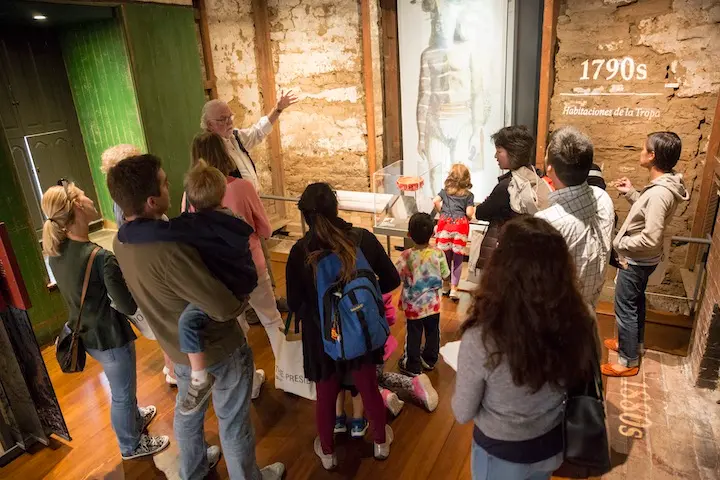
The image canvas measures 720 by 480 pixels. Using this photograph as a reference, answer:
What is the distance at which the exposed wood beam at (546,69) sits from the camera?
3.93 m

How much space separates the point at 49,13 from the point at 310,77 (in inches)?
94.5

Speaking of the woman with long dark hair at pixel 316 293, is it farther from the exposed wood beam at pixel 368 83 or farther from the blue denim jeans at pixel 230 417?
the exposed wood beam at pixel 368 83

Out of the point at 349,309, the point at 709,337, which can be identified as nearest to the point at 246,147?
the point at 349,309

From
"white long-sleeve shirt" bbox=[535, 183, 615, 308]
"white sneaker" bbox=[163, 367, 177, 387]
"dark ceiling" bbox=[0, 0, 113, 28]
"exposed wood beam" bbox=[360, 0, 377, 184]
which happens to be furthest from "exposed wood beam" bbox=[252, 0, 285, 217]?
"white long-sleeve shirt" bbox=[535, 183, 615, 308]

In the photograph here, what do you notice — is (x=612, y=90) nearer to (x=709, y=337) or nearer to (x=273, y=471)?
(x=709, y=337)

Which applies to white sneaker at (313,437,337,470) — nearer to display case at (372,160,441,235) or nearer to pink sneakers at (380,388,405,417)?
pink sneakers at (380,388,405,417)

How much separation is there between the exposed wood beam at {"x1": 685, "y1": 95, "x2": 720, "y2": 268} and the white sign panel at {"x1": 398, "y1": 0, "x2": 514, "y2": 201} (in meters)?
1.63

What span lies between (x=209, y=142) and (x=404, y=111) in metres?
2.71

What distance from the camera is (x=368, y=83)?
4.93 metres

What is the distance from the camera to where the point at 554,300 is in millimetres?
1343

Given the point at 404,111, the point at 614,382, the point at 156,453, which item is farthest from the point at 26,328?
the point at 404,111

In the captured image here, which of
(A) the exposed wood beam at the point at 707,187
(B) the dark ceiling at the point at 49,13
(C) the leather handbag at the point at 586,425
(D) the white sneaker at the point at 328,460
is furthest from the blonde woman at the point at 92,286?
(A) the exposed wood beam at the point at 707,187

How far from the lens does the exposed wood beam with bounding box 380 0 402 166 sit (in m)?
4.79

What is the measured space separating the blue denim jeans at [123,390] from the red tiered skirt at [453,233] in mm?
2309
